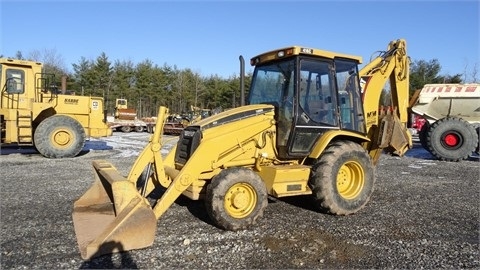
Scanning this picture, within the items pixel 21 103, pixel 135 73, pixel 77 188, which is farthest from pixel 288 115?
pixel 135 73

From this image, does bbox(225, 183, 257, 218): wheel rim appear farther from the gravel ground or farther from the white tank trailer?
the white tank trailer

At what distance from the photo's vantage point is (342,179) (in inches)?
225

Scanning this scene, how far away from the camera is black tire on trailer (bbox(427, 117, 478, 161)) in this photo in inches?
460

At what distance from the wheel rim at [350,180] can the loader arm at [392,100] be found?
0.87 metres

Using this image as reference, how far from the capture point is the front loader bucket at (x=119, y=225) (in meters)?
3.76

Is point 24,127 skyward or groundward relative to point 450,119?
groundward

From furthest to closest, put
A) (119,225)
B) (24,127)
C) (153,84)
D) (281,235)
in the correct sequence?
1. (153,84)
2. (24,127)
3. (281,235)
4. (119,225)

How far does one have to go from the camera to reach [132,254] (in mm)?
3865

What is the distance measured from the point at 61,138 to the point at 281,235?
30.9 ft

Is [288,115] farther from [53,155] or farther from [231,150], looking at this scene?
[53,155]

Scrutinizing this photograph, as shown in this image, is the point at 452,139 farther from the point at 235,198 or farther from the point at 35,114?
the point at 35,114

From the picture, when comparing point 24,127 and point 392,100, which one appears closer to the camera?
point 392,100

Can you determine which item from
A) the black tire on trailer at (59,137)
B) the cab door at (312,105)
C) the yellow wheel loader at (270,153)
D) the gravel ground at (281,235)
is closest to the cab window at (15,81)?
the black tire on trailer at (59,137)

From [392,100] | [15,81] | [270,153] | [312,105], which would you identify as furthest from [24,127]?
[392,100]
